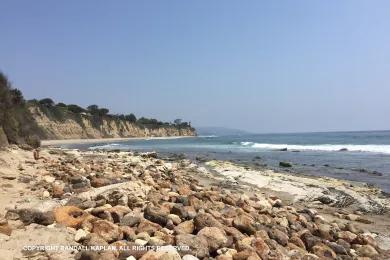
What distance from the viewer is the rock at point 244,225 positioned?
20.9 feet

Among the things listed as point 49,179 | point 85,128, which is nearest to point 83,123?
point 85,128

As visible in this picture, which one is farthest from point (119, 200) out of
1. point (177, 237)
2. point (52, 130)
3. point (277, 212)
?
point (52, 130)

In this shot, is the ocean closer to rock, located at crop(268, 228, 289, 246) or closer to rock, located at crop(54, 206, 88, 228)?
rock, located at crop(268, 228, 289, 246)

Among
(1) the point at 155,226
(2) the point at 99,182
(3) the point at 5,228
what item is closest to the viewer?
(3) the point at 5,228

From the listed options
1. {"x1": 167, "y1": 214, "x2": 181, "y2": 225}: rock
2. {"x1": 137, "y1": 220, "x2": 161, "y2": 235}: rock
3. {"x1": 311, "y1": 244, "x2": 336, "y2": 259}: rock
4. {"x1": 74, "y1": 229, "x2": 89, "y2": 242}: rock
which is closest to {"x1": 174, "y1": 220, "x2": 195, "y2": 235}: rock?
{"x1": 167, "y1": 214, "x2": 181, "y2": 225}: rock

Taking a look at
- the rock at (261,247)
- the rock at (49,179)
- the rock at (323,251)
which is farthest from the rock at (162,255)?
the rock at (49,179)

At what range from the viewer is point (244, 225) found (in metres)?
6.42

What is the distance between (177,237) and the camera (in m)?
5.26

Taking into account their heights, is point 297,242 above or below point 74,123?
below

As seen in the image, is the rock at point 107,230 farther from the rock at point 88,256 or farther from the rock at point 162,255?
the rock at point 162,255

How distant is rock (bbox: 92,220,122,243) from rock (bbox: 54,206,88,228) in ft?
1.19

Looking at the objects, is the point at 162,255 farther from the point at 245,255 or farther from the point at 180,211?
the point at 180,211

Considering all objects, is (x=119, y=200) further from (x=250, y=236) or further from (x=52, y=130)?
(x=52, y=130)

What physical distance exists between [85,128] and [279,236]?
Answer: 7924cm
